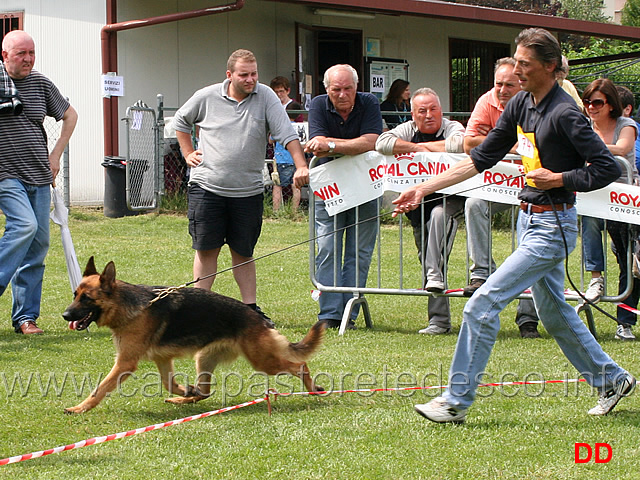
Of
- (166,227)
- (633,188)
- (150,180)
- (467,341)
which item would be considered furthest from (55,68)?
(467,341)

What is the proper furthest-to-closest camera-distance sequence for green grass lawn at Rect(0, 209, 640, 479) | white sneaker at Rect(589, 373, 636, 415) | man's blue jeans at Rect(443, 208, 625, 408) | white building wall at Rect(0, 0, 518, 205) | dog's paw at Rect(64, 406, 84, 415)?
1. white building wall at Rect(0, 0, 518, 205)
2. dog's paw at Rect(64, 406, 84, 415)
3. white sneaker at Rect(589, 373, 636, 415)
4. man's blue jeans at Rect(443, 208, 625, 408)
5. green grass lawn at Rect(0, 209, 640, 479)

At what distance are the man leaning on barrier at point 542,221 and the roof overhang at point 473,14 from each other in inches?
450

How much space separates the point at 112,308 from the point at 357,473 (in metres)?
1.91

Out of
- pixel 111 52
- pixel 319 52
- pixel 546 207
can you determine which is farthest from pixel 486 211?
pixel 319 52

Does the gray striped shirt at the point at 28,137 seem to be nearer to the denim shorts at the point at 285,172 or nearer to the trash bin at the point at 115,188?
the denim shorts at the point at 285,172

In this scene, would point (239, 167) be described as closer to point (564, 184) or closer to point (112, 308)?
point (112, 308)

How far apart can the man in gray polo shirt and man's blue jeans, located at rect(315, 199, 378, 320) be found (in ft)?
2.45

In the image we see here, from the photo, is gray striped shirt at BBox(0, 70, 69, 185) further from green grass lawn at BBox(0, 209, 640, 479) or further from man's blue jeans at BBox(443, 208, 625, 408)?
man's blue jeans at BBox(443, 208, 625, 408)

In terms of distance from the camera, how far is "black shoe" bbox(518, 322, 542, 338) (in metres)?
7.23

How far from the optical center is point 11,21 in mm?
15227

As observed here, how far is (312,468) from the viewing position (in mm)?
3980

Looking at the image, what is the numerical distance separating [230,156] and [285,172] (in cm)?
704

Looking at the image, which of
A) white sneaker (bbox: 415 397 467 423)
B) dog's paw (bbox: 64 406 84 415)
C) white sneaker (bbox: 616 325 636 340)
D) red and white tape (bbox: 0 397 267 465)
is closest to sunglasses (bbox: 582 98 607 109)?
white sneaker (bbox: 616 325 636 340)

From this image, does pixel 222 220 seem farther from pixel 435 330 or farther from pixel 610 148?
pixel 610 148
